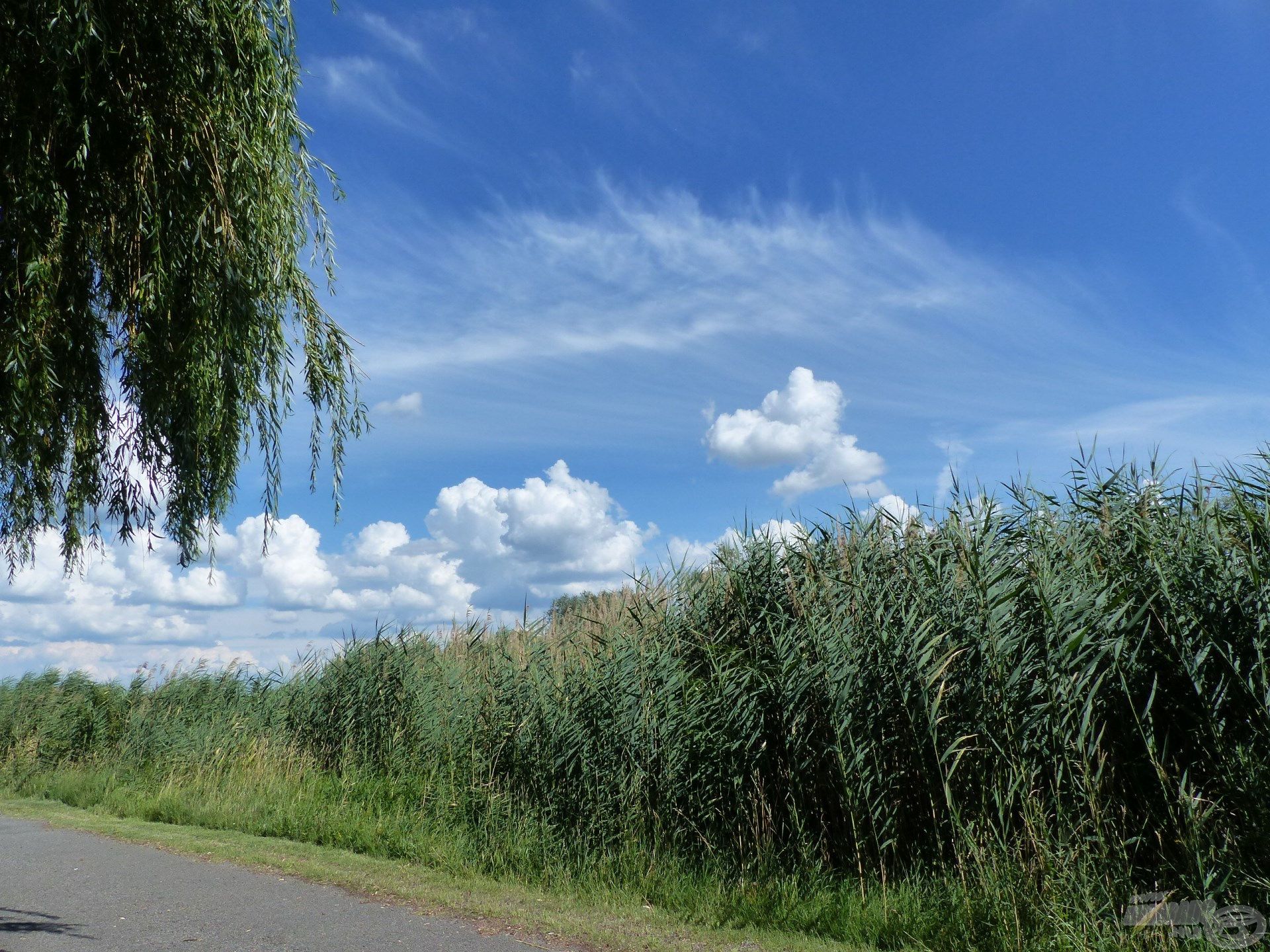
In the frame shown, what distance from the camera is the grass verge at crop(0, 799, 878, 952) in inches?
236

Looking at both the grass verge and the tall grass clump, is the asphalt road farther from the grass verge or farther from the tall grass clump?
the tall grass clump

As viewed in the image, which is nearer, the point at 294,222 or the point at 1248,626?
the point at 1248,626

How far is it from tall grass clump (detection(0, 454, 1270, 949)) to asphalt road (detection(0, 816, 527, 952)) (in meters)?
1.61

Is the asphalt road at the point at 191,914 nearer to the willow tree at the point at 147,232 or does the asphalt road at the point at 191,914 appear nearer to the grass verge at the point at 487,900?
the grass verge at the point at 487,900

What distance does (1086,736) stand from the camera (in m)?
6.29

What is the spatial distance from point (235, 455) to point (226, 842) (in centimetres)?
570

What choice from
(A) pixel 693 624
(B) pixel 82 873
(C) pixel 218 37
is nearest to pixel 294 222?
(C) pixel 218 37

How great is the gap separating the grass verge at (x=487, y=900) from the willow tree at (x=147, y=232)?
366cm

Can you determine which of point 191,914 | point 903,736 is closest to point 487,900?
point 191,914

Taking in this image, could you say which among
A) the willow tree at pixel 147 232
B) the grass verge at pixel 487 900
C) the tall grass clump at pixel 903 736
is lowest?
the grass verge at pixel 487 900

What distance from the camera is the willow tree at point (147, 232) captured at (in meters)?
5.12

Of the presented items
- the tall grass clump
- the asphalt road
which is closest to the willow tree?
the asphalt road

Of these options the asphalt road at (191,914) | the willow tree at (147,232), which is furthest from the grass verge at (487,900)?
the willow tree at (147,232)

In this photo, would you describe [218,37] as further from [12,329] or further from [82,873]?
[82,873]
